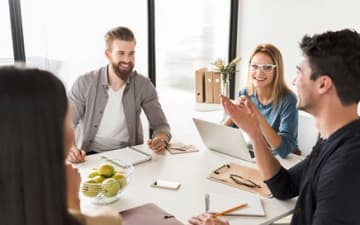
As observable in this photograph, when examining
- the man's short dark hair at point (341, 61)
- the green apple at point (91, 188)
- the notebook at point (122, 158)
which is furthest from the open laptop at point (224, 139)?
the green apple at point (91, 188)

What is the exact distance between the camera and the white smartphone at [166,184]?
1.49 meters

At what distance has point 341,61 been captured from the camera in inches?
48.9

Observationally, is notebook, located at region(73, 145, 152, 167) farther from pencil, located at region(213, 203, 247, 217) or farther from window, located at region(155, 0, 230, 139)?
window, located at region(155, 0, 230, 139)

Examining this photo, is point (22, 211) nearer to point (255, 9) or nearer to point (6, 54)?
point (6, 54)

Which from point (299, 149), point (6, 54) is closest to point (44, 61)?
point (6, 54)

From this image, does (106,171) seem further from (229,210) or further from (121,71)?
(121,71)

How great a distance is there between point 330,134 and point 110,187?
0.79m

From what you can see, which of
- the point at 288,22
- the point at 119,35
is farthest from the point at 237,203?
the point at 288,22

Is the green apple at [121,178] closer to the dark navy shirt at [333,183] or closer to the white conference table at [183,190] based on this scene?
the white conference table at [183,190]

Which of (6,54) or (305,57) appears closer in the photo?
(305,57)

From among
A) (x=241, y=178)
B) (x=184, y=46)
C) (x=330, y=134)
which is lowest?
(x=241, y=178)

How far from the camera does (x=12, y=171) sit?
0.63 meters

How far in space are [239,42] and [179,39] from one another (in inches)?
24.5

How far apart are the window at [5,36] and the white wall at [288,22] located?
6.94ft
